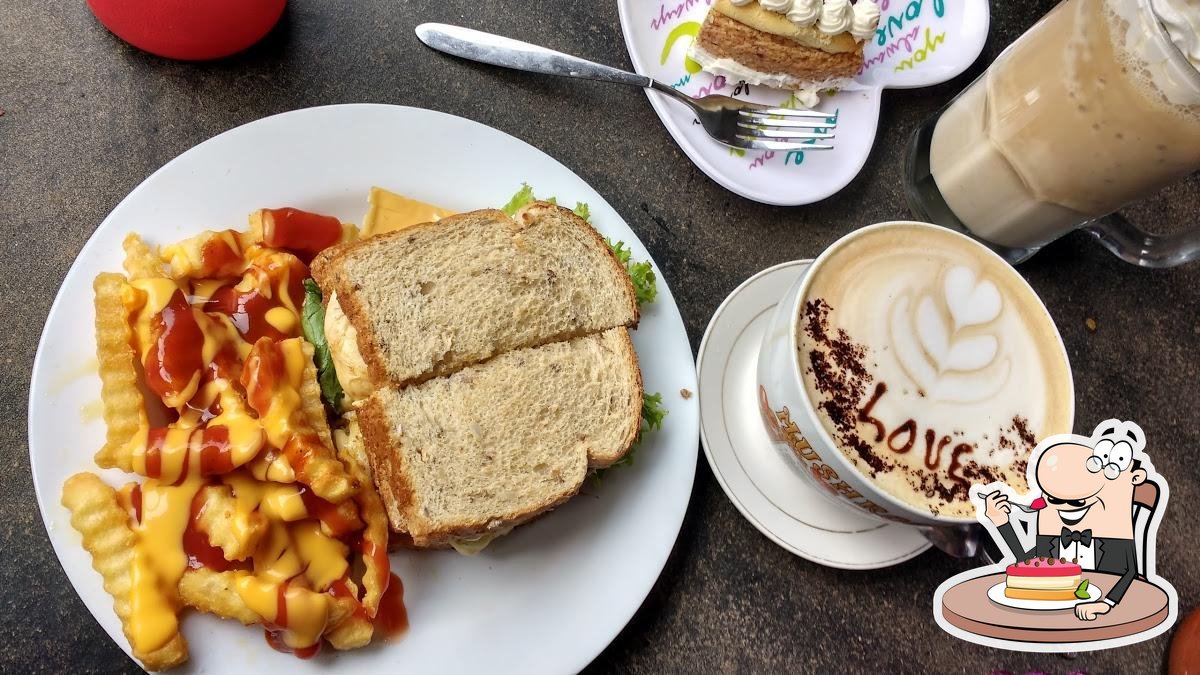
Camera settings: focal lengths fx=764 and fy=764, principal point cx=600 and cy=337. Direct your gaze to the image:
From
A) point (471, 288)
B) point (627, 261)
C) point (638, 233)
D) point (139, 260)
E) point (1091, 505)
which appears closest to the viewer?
point (1091, 505)

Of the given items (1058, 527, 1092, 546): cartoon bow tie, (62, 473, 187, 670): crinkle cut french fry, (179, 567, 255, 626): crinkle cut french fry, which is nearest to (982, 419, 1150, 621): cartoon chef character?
(1058, 527, 1092, 546): cartoon bow tie

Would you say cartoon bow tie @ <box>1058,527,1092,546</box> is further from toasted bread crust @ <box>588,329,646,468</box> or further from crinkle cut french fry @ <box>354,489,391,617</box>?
crinkle cut french fry @ <box>354,489,391,617</box>

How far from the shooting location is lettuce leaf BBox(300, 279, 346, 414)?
1669mm

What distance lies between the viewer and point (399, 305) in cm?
157

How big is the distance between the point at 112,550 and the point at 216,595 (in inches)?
7.8

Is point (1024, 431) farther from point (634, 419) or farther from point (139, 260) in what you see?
point (139, 260)

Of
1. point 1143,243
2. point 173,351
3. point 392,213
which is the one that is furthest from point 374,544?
point 1143,243

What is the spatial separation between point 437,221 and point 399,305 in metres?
0.21

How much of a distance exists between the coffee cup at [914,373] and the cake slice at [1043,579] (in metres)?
0.13

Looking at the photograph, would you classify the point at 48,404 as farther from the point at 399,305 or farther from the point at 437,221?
the point at 437,221

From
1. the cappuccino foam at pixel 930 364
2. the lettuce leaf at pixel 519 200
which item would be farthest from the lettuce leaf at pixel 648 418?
the lettuce leaf at pixel 519 200

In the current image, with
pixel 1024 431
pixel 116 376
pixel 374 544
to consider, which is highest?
pixel 1024 431

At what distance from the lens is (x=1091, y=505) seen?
4.17 ft

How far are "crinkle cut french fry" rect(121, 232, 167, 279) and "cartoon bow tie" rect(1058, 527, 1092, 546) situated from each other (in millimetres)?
1742
